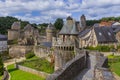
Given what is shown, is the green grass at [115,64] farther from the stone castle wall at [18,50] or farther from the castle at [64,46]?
the stone castle wall at [18,50]

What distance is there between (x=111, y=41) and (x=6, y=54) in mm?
27956

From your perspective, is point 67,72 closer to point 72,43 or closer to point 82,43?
point 72,43

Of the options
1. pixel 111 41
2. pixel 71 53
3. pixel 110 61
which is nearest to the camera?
pixel 110 61

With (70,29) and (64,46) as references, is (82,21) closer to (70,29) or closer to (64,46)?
(70,29)

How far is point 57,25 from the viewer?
12144 cm

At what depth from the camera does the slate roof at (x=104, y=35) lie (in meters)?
52.1

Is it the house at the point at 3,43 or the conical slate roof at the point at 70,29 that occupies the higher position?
the conical slate roof at the point at 70,29

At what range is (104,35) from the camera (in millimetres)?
52938

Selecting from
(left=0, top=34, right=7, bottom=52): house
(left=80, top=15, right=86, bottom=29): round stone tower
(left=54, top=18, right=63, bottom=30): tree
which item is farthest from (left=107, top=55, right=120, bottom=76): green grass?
(left=54, top=18, right=63, bottom=30): tree

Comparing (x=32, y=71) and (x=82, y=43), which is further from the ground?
(x=82, y=43)

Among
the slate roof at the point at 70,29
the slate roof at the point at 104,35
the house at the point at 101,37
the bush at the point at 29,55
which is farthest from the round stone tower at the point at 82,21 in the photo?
the slate roof at the point at 70,29

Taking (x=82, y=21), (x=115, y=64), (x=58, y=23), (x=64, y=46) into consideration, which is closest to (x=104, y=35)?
(x=64, y=46)

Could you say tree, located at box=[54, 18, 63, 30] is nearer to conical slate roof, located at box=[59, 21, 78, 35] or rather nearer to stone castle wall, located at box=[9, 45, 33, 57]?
stone castle wall, located at box=[9, 45, 33, 57]

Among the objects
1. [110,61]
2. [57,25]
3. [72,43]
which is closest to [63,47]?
[72,43]
